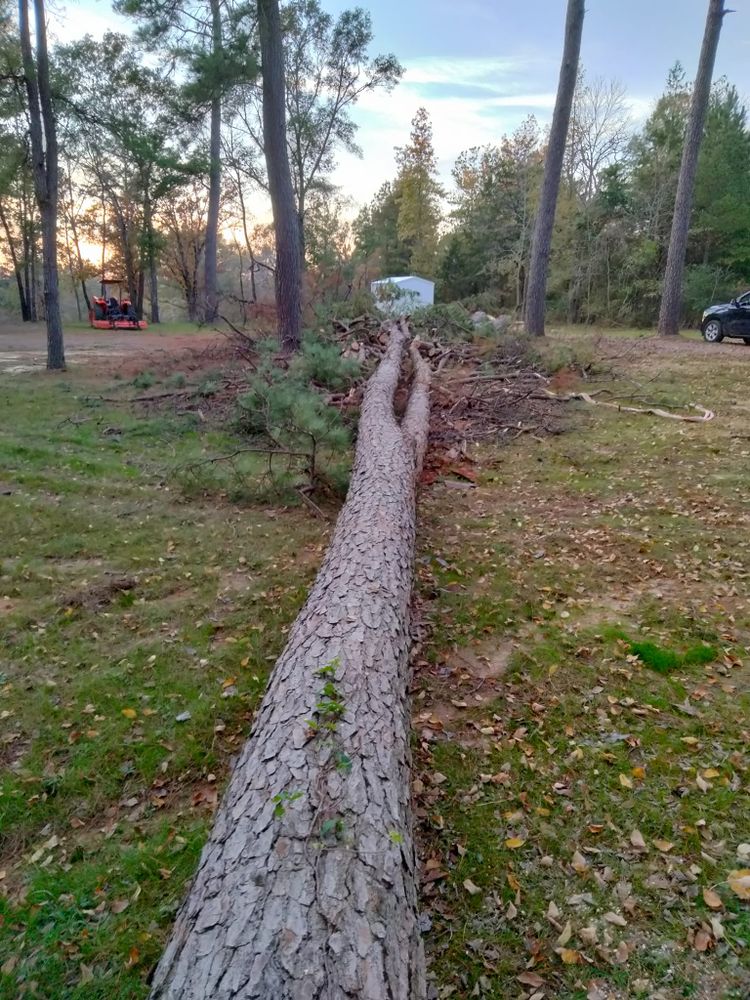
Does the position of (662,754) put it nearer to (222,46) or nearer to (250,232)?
(222,46)

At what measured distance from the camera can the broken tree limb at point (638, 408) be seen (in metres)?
6.98

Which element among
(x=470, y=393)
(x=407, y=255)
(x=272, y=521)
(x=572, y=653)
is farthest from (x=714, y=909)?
(x=407, y=255)

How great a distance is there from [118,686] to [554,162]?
13232mm

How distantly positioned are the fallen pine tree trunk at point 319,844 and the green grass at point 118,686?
54 centimetres

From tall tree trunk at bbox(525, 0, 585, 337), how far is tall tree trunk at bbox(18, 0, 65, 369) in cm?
932

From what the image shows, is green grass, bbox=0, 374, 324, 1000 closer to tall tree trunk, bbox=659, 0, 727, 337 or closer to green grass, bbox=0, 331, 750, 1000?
green grass, bbox=0, 331, 750, 1000

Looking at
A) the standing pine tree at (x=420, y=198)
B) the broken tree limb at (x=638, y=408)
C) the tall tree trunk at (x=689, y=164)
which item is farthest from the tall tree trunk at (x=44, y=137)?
the standing pine tree at (x=420, y=198)

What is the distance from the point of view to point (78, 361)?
12789 millimetres

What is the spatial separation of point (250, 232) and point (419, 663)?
39978mm

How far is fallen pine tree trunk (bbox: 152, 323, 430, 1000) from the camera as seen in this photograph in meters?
1.19

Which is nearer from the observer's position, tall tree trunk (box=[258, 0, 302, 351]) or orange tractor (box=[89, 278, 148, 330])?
tall tree trunk (box=[258, 0, 302, 351])

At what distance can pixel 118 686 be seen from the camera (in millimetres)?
2803

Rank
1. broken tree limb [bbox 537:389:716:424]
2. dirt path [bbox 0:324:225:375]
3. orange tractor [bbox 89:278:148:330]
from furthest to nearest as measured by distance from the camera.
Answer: orange tractor [bbox 89:278:148:330] → dirt path [bbox 0:324:225:375] → broken tree limb [bbox 537:389:716:424]

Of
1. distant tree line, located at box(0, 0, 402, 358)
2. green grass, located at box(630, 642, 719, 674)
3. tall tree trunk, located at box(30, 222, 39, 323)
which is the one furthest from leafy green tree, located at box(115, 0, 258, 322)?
tall tree trunk, located at box(30, 222, 39, 323)
